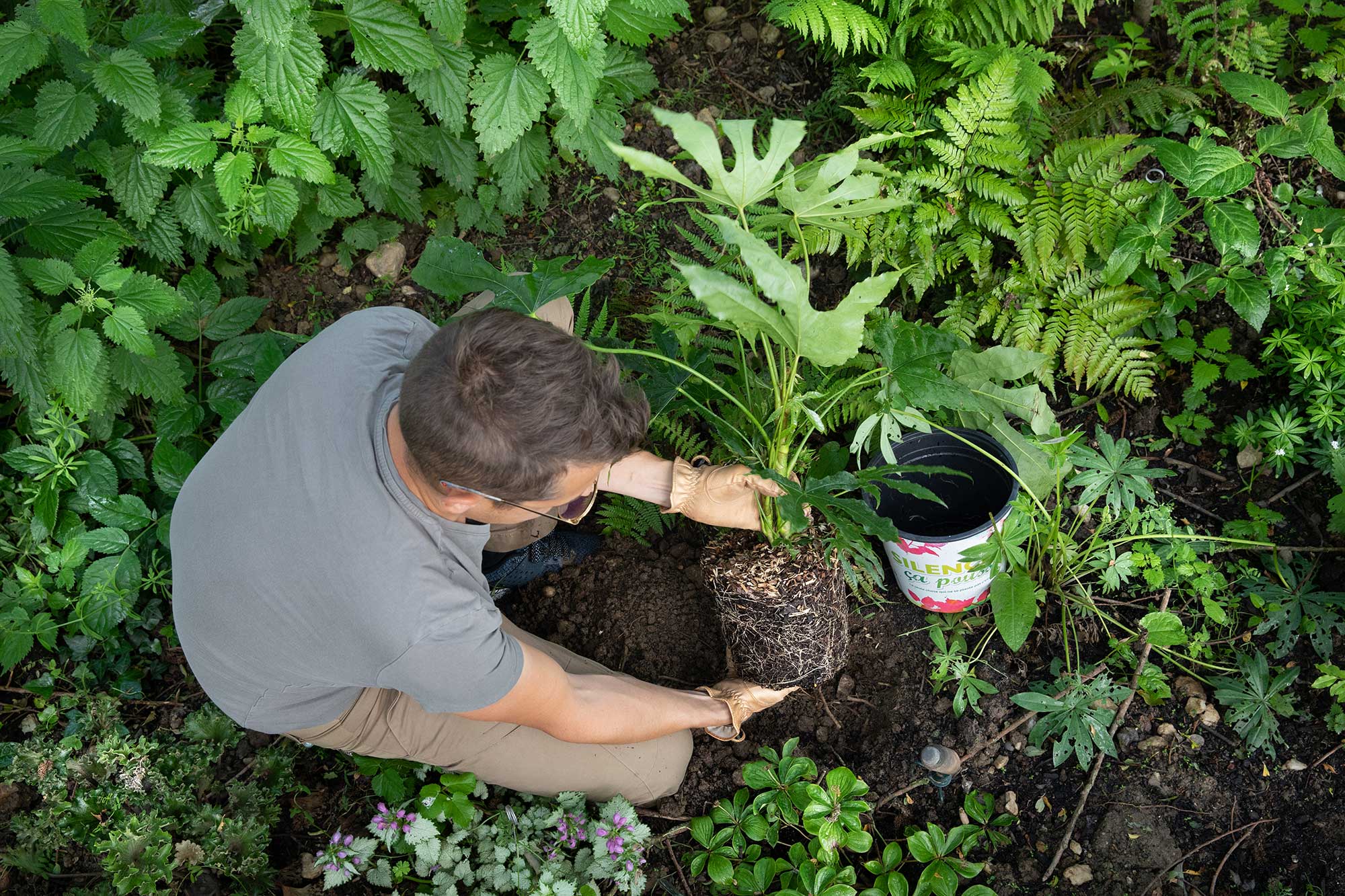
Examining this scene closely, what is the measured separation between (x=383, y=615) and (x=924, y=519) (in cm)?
150

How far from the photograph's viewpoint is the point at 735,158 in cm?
151

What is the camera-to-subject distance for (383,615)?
1623mm

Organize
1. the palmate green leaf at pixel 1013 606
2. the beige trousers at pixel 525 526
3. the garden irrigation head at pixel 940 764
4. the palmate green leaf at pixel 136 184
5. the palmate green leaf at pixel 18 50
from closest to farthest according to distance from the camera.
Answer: the palmate green leaf at pixel 1013 606 < the garden irrigation head at pixel 940 764 < the palmate green leaf at pixel 18 50 < the beige trousers at pixel 525 526 < the palmate green leaf at pixel 136 184

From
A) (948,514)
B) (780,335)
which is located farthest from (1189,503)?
(780,335)

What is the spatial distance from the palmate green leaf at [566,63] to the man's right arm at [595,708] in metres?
1.51

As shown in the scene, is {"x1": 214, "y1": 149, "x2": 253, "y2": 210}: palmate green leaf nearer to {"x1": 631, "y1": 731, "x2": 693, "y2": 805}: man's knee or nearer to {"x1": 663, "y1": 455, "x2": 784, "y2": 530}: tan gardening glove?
{"x1": 663, "y1": 455, "x2": 784, "y2": 530}: tan gardening glove

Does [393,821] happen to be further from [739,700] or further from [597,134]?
[597,134]

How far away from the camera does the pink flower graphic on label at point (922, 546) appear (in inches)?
83.1

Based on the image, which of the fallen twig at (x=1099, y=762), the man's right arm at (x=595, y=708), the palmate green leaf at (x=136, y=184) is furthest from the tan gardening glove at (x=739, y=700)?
the palmate green leaf at (x=136, y=184)

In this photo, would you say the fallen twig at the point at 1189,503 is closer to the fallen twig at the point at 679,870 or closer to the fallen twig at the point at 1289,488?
the fallen twig at the point at 1289,488

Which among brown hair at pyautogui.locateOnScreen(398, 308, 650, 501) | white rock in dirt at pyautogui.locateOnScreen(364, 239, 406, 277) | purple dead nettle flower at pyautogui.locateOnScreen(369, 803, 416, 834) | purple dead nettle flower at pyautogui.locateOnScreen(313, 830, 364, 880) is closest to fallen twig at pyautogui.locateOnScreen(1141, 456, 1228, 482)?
brown hair at pyautogui.locateOnScreen(398, 308, 650, 501)

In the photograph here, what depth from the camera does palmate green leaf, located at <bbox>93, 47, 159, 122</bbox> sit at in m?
2.39

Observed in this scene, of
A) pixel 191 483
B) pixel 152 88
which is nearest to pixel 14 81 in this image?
pixel 152 88

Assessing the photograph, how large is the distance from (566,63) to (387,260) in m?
1.05
